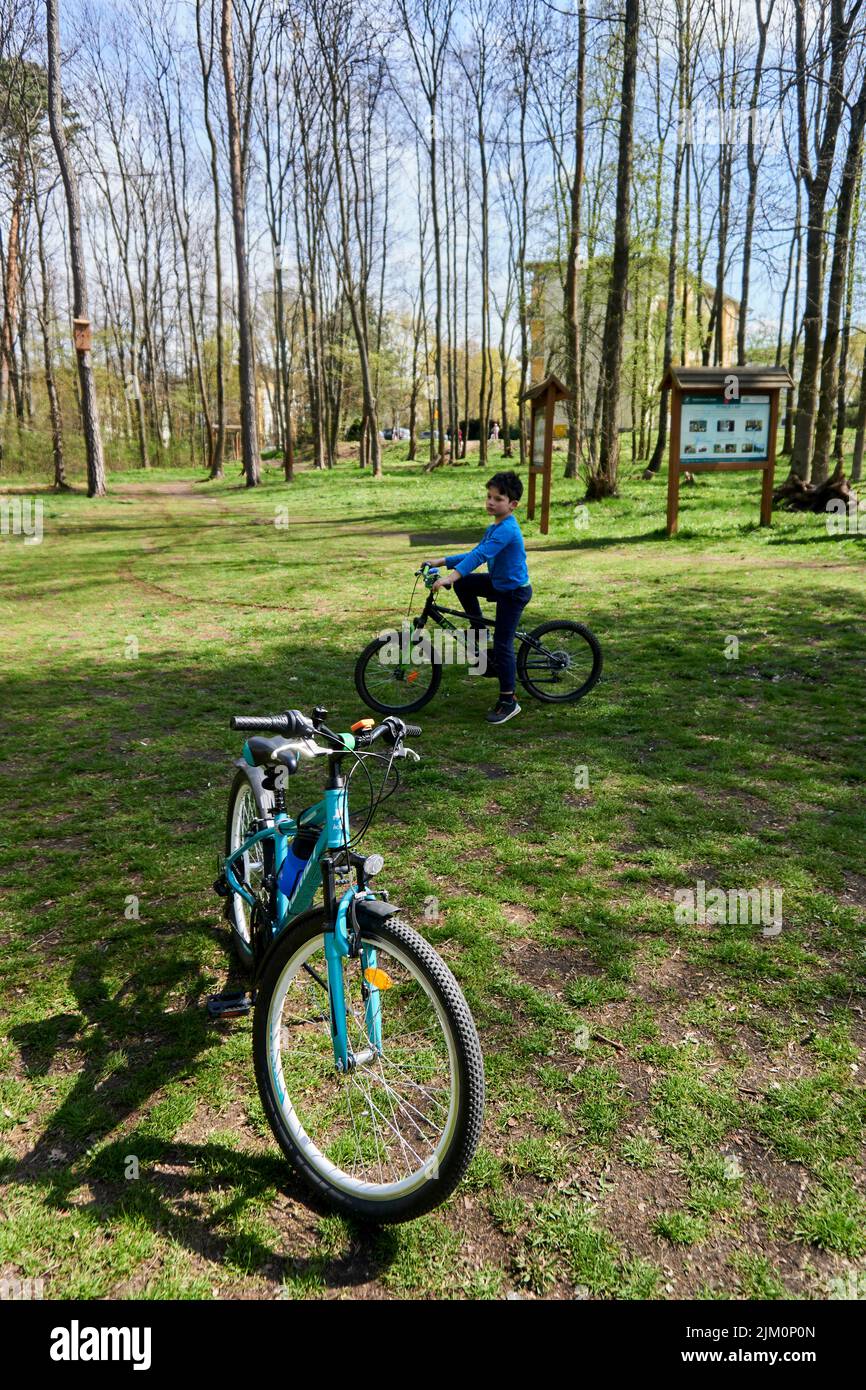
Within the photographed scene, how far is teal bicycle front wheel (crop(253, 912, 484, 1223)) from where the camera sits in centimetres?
223

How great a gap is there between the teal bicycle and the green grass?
160 mm

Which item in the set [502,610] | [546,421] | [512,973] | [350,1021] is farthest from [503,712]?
[546,421]

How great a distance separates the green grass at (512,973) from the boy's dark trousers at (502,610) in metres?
0.44

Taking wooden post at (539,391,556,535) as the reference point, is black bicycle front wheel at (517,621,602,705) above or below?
below

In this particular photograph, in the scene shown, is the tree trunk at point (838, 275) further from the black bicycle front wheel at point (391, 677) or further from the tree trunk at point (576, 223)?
the black bicycle front wheel at point (391, 677)

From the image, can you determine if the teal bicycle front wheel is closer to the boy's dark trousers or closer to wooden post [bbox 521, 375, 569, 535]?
the boy's dark trousers

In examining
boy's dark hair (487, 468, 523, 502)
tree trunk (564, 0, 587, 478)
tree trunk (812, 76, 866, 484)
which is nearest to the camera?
boy's dark hair (487, 468, 523, 502)

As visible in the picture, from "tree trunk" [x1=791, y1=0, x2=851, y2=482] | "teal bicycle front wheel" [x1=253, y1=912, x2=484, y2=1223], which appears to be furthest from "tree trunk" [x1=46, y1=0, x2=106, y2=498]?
"teal bicycle front wheel" [x1=253, y1=912, x2=484, y2=1223]

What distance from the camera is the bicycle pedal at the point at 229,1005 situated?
311 cm

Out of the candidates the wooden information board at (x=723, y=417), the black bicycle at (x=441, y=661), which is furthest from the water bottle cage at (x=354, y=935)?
the wooden information board at (x=723, y=417)

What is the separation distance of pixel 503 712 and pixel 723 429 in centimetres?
967

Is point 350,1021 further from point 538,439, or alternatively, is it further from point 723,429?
point 538,439
